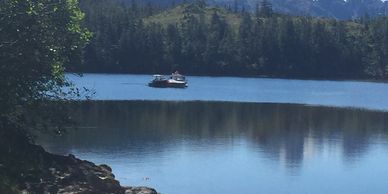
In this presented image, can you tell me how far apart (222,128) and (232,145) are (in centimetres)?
1085

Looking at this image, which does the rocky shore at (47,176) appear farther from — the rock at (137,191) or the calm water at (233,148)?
the calm water at (233,148)

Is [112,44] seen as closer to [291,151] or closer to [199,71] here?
[199,71]

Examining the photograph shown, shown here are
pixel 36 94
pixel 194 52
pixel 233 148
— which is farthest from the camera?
pixel 194 52

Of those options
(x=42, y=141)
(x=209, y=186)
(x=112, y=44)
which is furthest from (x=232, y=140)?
(x=112, y=44)

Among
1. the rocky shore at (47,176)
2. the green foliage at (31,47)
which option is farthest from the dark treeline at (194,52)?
the rocky shore at (47,176)

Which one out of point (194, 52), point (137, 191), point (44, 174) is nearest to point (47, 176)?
point (44, 174)

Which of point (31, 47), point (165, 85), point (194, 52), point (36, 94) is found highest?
point (31, 47)

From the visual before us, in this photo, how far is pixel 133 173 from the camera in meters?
41.2

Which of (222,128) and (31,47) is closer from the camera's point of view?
(31,47)

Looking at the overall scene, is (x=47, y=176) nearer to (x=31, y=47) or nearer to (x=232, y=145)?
(x=31, y=47)

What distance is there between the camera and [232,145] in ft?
180

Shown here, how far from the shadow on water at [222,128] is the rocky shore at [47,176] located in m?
7.20

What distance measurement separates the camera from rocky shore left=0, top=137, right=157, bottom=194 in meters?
29.2

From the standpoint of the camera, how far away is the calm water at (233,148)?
1617 inches
